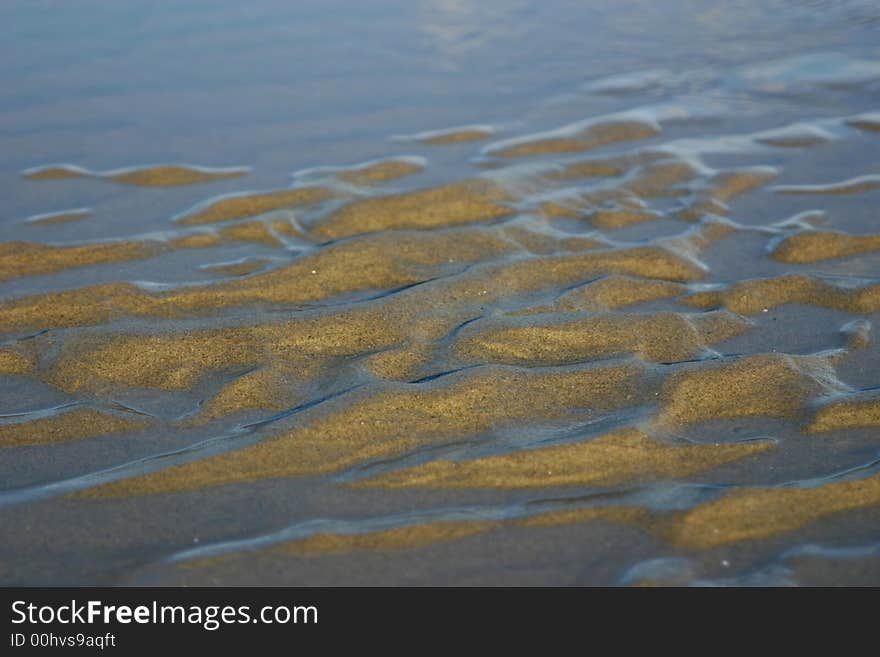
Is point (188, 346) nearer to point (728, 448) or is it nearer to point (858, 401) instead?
point (728, 448)

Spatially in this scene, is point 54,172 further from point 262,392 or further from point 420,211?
point 262,392

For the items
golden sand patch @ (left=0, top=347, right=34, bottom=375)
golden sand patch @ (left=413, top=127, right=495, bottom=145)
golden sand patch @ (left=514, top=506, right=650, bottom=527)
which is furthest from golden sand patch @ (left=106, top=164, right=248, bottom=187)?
golden sand patch @ (left=514, top=506, right=650, bottom=527)

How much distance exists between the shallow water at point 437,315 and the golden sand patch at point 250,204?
0.06ft

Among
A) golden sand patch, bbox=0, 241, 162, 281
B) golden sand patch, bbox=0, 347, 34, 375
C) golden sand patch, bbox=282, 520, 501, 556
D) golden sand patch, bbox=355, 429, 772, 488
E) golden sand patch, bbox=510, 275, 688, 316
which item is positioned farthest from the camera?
golden sand patch, bbox=0, 241, 162, 281

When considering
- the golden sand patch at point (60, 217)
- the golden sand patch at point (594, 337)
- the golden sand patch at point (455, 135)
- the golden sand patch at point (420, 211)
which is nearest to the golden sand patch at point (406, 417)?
the golden sand patch at point (594, 337)

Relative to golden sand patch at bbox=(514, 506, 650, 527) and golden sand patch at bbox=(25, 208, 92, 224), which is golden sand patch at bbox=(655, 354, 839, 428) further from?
golden sand patch at bbox=(25, 208, 92, 224)

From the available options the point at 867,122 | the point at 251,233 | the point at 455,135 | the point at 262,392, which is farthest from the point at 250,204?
the point at 867,122

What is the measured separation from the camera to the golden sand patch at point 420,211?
344 cm

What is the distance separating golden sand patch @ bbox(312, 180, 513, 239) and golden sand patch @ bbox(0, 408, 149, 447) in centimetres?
122

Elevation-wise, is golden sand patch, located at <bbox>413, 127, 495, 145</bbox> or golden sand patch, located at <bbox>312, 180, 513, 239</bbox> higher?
golden sand patch, located at <bbox>413, 127, 495, 145</bbox>

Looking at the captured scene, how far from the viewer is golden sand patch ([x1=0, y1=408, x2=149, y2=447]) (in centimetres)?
228

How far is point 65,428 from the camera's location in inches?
90.8

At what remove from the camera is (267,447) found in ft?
7.29

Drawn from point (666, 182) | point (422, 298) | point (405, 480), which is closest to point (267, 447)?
point (405, 480)
